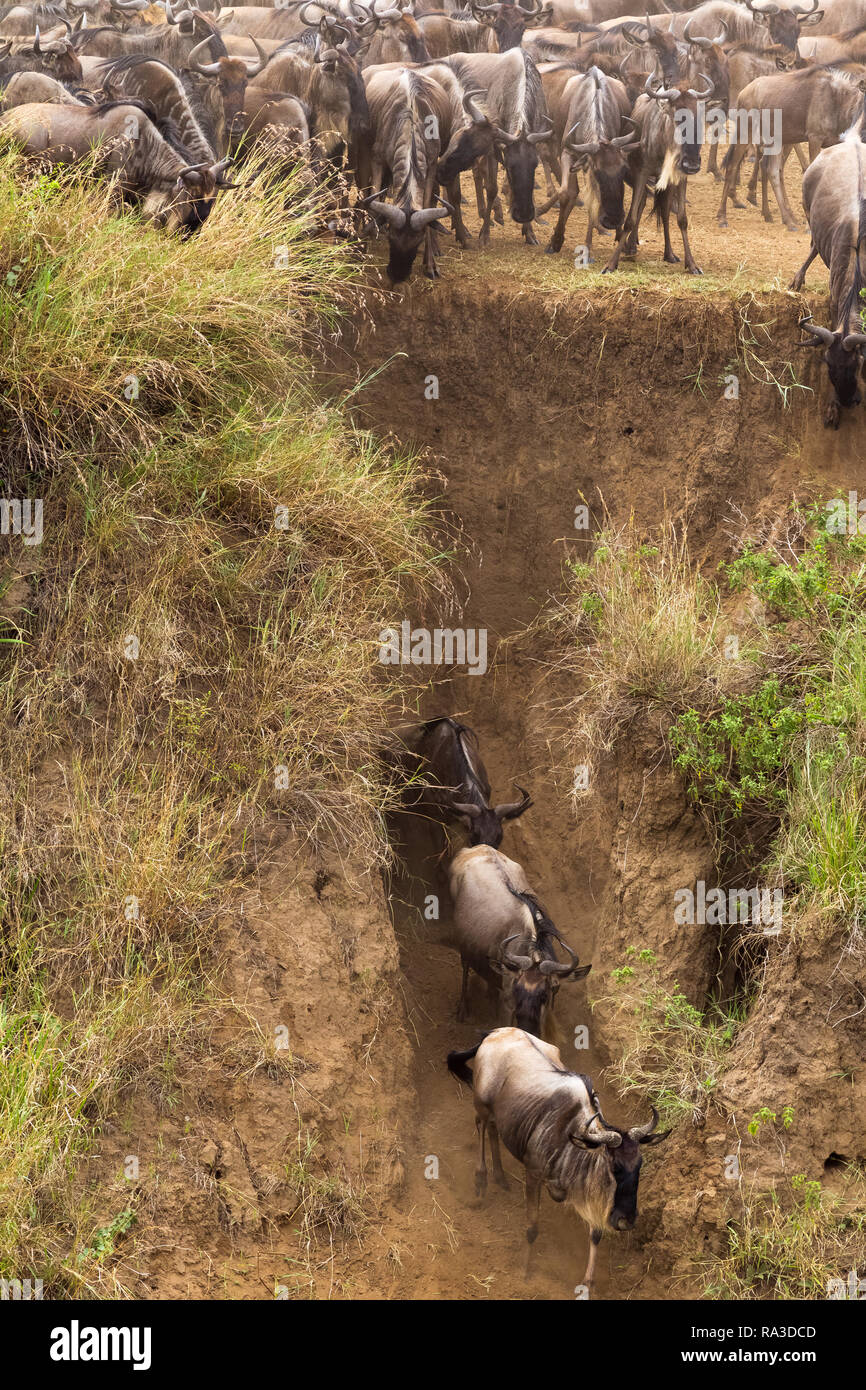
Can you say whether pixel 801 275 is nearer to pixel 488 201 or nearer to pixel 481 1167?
pixel 488 201

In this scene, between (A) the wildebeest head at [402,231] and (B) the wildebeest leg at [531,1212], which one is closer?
(B) the wildebeest leg at [531,1212]

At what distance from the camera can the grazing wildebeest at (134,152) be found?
8883mm

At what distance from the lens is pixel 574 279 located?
10258 millimetres

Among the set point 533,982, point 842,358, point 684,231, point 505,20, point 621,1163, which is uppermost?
point 505,20

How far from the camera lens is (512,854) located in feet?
30.5

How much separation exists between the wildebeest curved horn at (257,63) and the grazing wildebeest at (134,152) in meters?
2.92

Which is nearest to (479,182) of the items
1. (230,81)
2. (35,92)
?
(230,81)

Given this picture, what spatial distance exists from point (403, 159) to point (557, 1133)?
7522 mm

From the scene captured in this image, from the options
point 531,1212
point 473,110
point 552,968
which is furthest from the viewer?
point 473,110

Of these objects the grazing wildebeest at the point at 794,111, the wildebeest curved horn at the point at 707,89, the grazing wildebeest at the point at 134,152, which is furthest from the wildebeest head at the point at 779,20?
the grazing wildebeest at the point at 134,152

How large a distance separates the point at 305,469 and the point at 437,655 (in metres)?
2.07

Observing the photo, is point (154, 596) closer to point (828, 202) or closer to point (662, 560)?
point (662, 560)

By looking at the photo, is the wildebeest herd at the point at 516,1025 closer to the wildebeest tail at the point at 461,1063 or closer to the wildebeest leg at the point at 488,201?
the wildebeest tail at the point at 461,1063

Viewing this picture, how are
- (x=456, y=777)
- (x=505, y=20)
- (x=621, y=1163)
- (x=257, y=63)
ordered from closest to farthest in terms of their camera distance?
(x=621, y=1163)
(x=456, y=777)
(x=257, y=63)
(x=505, y=20)
